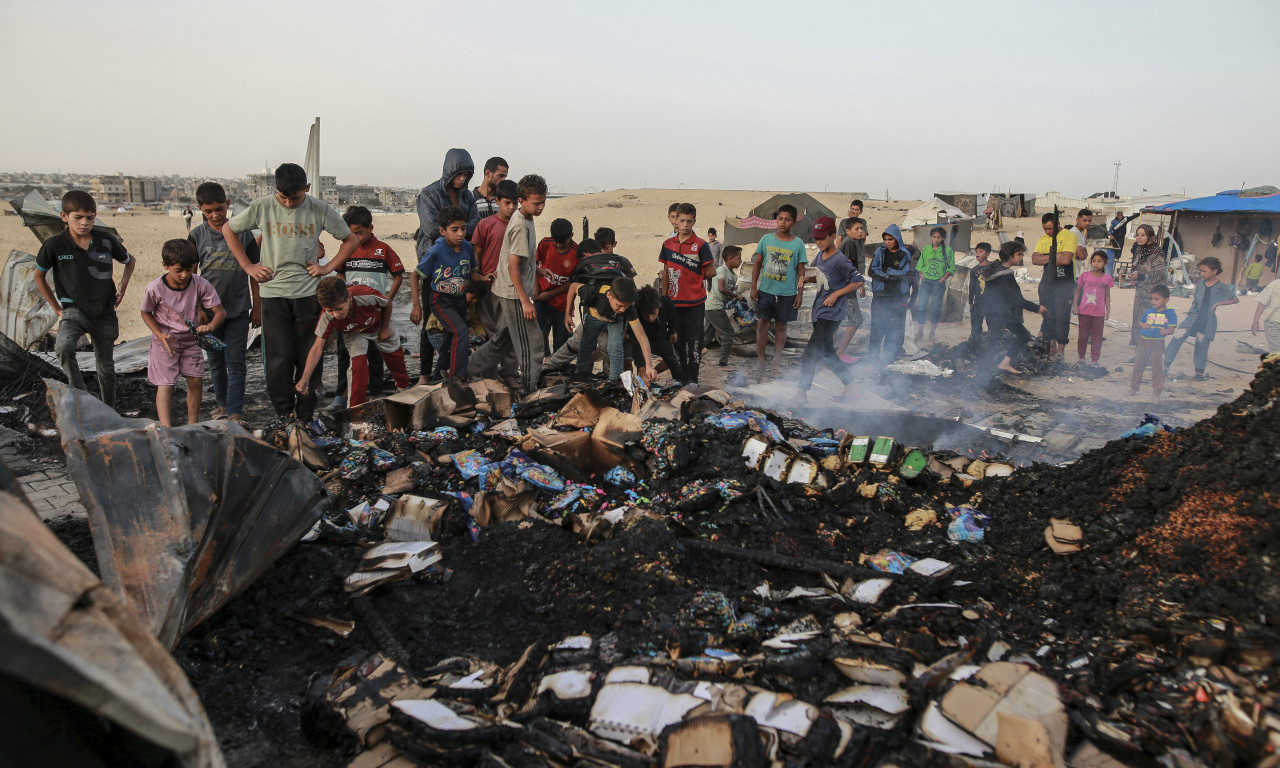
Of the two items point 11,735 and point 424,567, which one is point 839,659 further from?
point 11,735

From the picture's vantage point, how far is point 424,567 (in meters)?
3.47

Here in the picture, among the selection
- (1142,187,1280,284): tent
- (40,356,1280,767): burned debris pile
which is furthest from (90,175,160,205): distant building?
(40,356,1280,767): burned debris pile

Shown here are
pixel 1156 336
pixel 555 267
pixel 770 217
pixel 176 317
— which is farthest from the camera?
pixel 770 217

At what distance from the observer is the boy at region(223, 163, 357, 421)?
519 centimetres

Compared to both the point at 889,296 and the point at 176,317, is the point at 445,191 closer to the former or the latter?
the point at 176,317

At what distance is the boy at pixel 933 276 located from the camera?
9.92 m

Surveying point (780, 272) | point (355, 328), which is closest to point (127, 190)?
point (355, 328)

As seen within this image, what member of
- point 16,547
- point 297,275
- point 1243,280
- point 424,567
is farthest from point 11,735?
point 1243,280

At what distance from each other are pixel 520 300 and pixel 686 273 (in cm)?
156

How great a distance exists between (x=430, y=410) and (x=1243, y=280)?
17848mm

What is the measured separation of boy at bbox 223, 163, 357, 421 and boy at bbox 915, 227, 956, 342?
7.55 m

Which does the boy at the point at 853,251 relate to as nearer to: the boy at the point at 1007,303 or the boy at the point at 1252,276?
the boy at the point at 1007,303

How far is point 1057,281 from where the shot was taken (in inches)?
327

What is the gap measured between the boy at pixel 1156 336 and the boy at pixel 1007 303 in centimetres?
122
